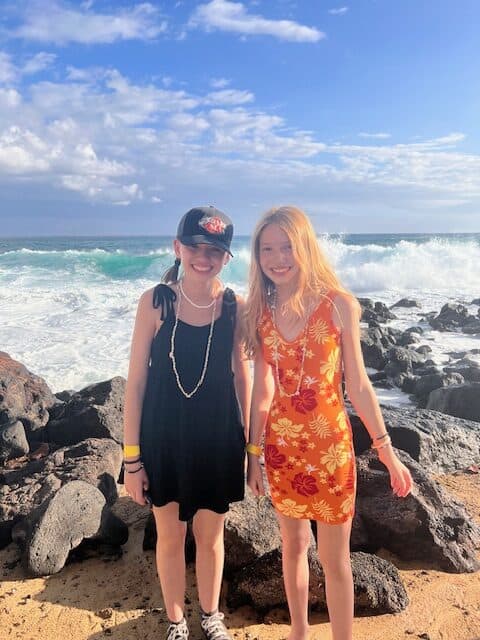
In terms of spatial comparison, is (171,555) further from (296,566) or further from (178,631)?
(296,566)

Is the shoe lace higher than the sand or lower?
Answer: higher

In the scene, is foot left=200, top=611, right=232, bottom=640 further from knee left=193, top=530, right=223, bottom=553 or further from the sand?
knee left=193, top=530, right=223, bottom=553

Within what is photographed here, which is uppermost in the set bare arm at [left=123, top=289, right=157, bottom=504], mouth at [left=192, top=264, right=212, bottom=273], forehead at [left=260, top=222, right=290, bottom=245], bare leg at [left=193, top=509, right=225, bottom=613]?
forehead at [left=260, top=222, right=290, bottom=245]

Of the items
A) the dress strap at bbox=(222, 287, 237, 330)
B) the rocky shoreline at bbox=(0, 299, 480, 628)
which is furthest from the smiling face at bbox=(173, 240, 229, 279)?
the rocky shoreline at bbox=(0, 299, 480, 628)

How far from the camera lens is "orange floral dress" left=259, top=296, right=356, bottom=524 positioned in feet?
7.70

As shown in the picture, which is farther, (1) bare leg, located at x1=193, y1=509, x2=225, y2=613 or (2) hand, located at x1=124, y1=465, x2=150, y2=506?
(1) bare leg, located at x1=193, y1=509, x2=225, y2=613

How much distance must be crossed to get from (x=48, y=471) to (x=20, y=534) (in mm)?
783

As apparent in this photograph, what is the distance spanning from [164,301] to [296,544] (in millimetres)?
1285

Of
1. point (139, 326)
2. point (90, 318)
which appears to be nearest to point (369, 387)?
point (139, 326)

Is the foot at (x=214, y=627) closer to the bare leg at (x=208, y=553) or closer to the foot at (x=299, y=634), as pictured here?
the bare leg at (x=208, y=553)

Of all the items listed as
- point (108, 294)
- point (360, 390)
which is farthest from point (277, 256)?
point (108, 294)

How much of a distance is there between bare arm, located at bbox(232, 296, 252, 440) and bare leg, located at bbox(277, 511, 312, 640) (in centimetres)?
47

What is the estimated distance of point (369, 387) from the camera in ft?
7.82

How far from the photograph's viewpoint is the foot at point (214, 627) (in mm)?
2744
